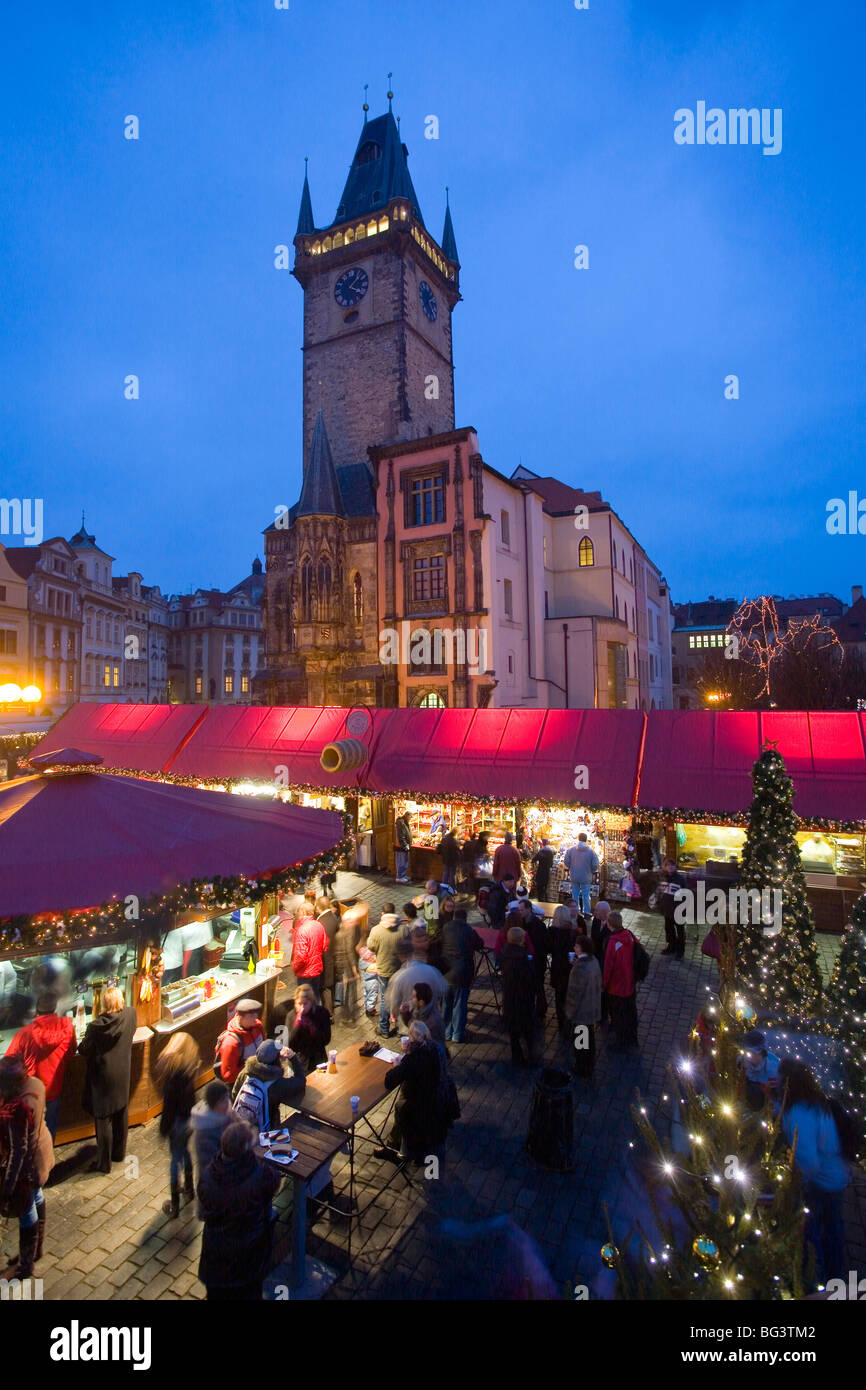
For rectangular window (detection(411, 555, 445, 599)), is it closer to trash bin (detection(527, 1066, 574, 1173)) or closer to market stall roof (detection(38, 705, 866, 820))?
market stall roof (detection(38, 705, 866, 820))

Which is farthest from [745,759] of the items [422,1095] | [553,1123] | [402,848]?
[422,1095]

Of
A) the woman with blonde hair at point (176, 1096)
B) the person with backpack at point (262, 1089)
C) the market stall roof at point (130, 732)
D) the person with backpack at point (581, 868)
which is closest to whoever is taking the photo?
the person with backpack at point (262, 1089)

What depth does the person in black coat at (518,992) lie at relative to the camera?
7.87 meters

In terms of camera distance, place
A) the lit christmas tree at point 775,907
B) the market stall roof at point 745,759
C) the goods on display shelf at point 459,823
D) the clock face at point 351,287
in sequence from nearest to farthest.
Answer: the lit christmas tree at point 775,907, the market stall roof at point 745,759, the goods on display shelf at point 459,823, the clock face at point 351,287

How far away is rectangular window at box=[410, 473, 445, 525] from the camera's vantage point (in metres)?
29.2

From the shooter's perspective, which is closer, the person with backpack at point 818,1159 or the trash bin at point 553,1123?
the person with backpack at point 818,1159

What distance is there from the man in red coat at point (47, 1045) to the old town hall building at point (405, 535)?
72.8 feet

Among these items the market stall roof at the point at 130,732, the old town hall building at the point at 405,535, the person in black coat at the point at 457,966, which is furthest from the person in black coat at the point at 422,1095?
the old town hall building at the point at 405,535

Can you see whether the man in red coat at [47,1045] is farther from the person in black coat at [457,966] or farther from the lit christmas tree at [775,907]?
the lit christmas tree at [775,907]

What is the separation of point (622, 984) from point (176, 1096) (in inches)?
219

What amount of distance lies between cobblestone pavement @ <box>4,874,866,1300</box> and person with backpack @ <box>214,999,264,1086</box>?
3.50ft

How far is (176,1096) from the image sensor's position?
18.4ft
